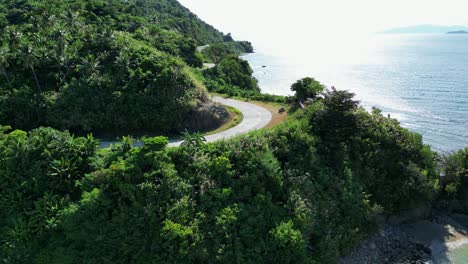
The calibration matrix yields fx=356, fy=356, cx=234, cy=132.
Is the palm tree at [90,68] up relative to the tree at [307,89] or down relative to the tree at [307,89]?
up

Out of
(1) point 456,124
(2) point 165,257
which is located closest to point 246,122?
(2) point 165,257

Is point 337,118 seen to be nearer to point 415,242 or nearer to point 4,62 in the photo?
point 415,242

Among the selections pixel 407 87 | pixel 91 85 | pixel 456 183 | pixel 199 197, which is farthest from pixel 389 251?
pixel 407 87

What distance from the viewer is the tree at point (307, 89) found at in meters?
49.6

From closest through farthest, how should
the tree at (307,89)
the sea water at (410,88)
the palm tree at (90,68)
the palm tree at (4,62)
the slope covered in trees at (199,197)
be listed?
the slope covered in trees at (199,197) < the palm tree at (4,62) < the palm tree at (90,68) < the tree at (307,89) < the sea water at (410,88)

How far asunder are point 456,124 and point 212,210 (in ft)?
191

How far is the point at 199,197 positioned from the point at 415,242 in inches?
953

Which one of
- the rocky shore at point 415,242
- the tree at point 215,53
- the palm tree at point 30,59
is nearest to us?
the rocky shore at point 415,242

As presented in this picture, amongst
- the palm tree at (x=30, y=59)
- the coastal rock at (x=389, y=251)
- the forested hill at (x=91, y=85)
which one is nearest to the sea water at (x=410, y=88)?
the coastal rock at (x=389, y=251)

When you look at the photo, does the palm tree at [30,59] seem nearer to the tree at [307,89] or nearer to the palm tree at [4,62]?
the palm tree at [4,62]

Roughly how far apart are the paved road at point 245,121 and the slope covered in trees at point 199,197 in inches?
240

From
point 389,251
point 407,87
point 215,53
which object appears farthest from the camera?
point 215,53

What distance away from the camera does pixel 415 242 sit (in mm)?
38125

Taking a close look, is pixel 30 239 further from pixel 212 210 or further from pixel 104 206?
pixel 212 210
